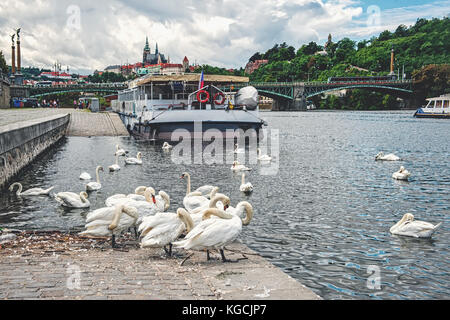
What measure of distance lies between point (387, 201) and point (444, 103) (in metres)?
69.2

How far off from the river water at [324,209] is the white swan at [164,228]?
78.8 inches

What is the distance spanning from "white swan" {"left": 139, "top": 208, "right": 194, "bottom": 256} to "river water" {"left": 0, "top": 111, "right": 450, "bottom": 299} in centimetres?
200

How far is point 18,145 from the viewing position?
17.2 meters

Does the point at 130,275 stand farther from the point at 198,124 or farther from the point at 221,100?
the point at 221,100

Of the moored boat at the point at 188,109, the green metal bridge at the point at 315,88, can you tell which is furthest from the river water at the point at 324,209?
the green metal bridge at the point at 315,88

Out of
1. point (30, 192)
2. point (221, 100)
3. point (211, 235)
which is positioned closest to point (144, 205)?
point (211, 235)

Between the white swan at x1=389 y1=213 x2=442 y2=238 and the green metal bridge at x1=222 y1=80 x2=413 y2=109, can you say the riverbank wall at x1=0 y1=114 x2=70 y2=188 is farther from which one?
the green metal bridge at x1=222 y1=80 x2=413 y2=109

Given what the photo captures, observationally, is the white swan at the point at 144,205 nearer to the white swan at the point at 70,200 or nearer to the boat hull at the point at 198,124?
the white swan at the point at 70,200

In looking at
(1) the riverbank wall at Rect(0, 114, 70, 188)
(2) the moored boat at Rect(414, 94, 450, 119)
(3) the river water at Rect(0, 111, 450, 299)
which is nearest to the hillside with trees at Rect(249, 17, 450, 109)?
(2) the moored boat at Rect(414, 94, 450, 119)

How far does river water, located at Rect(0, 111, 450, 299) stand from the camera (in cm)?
809

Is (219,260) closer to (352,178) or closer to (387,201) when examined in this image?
(387,201)

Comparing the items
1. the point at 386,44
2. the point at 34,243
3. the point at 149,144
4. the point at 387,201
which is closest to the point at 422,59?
the point at 386,44

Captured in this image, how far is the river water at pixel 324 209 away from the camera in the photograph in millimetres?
8094

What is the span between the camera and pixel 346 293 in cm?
725
